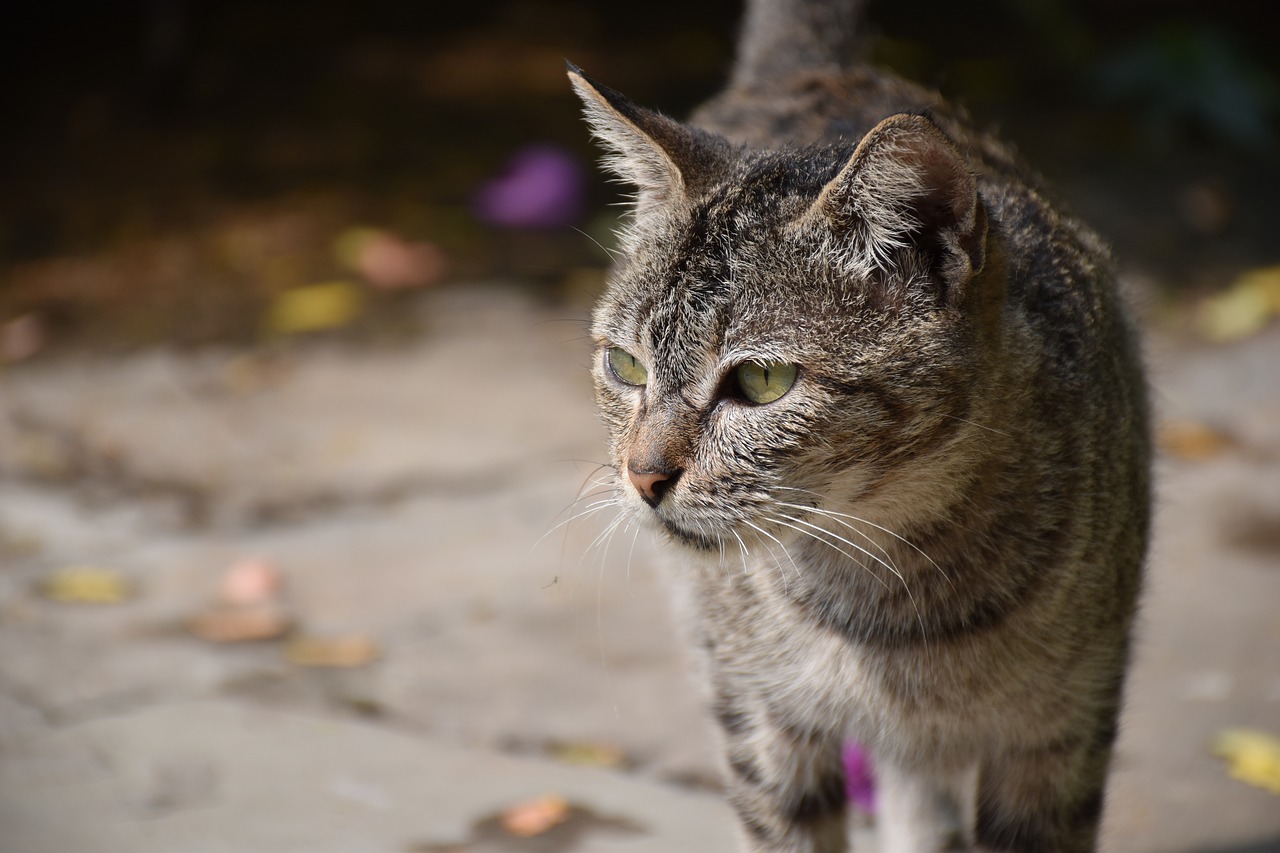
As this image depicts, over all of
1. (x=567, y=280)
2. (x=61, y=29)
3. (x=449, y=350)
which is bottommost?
(x=449, y=350)

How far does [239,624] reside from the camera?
141 inches

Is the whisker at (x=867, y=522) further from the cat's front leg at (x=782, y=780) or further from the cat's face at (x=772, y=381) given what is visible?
the cat's front leg at (x=782, y=780)

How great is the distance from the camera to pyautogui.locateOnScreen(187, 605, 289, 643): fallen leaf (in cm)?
355

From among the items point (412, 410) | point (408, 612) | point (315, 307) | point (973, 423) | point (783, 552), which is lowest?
point (408, 612)

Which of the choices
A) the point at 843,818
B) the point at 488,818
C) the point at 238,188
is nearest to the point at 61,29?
the point at 238,188

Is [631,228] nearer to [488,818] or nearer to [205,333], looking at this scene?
[488,818]

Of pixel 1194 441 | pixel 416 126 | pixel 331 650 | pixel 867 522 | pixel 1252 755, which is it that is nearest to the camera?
pixel 867 522

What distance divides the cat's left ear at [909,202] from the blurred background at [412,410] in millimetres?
697

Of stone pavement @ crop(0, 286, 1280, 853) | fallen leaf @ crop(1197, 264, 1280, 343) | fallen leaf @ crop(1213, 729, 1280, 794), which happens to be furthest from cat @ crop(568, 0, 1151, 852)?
fallen leaf @ crop(1197, 264, 1280, 343)

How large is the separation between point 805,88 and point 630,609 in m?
1.50

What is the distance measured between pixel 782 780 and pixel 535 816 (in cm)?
63

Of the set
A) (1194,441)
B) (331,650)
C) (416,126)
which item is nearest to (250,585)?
(331,650)

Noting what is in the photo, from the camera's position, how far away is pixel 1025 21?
695 cm

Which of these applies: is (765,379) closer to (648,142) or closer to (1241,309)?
(648,142)
